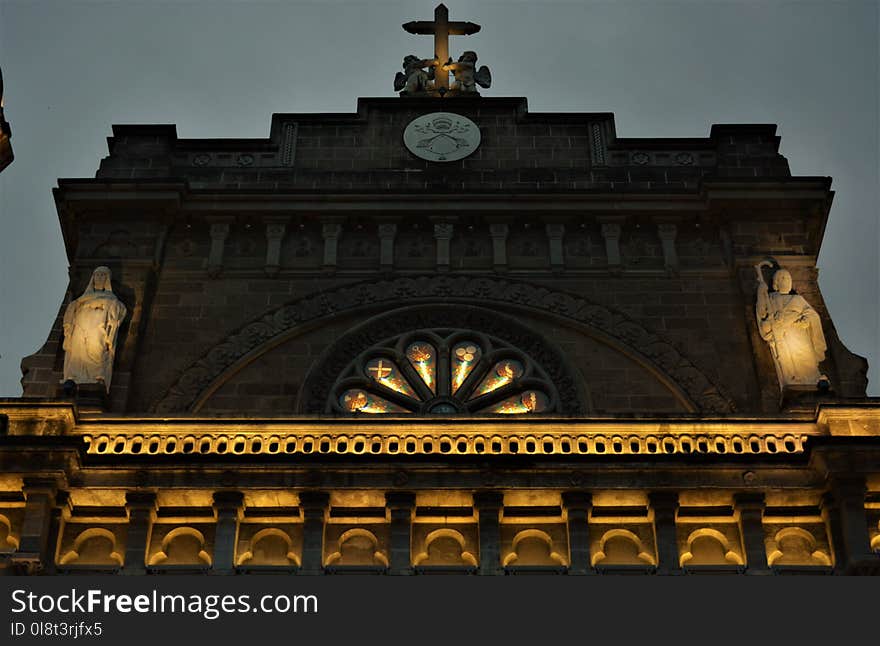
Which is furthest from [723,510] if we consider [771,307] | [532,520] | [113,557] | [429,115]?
[429,115]

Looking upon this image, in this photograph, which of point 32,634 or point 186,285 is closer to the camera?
point 32,634

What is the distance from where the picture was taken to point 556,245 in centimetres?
3025

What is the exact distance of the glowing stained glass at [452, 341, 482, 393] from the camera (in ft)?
92.3

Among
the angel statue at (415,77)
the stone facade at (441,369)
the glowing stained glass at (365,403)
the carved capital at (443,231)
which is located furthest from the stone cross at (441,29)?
the glowing stained glass at (365,403)

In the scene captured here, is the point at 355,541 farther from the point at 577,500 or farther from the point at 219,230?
the point at 219,230

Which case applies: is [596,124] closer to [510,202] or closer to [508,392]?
[510,202]

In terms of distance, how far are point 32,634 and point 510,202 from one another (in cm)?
1448

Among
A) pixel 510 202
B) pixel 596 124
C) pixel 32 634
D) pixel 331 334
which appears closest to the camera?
pixel 32 634

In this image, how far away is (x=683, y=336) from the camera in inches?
1115

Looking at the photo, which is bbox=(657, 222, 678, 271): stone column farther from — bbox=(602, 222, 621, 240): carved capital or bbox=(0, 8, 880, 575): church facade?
bbox=(602, 222, 621, 240): carved capital

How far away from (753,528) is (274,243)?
1159 cm

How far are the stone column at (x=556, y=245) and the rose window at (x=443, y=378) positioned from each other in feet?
7.15

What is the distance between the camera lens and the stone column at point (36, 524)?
21547 mm

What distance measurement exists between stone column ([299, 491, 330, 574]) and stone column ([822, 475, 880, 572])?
22.7 feet
